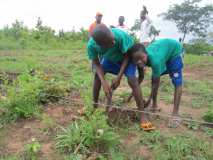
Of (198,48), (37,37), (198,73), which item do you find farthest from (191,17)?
(198,73)

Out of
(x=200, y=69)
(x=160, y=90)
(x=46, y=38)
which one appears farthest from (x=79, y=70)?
(x=46, y=38)

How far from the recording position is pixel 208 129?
412 centimetres

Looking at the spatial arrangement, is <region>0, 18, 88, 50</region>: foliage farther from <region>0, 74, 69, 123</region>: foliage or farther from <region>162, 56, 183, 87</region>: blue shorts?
<region>162, 56, 183, 87</region>: blue shorts

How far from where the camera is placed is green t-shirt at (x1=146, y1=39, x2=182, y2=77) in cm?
401

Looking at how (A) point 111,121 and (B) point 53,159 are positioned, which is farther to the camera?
(A) point 111,121

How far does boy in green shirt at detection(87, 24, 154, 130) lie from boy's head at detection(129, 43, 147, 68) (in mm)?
52

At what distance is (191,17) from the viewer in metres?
20.1

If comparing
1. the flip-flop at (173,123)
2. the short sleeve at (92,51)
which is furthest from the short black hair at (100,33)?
the flip-flop at (173,123)

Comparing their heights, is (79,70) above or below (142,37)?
below

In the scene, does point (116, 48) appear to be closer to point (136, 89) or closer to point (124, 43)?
point (124, 43)

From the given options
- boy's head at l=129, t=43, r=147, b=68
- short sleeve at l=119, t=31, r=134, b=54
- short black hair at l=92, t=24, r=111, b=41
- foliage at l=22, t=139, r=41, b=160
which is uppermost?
short black hair at l=92, t=24, r=111, b=41

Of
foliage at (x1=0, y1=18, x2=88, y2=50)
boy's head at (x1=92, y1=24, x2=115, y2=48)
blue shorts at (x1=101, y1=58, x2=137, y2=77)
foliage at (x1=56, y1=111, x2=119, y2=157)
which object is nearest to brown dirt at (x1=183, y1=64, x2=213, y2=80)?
blue shorts at (x1=101, y1=58, x2=137, y2=77)

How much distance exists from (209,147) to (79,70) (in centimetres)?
467

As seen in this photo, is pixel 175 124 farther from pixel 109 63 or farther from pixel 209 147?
pixel 109 63
